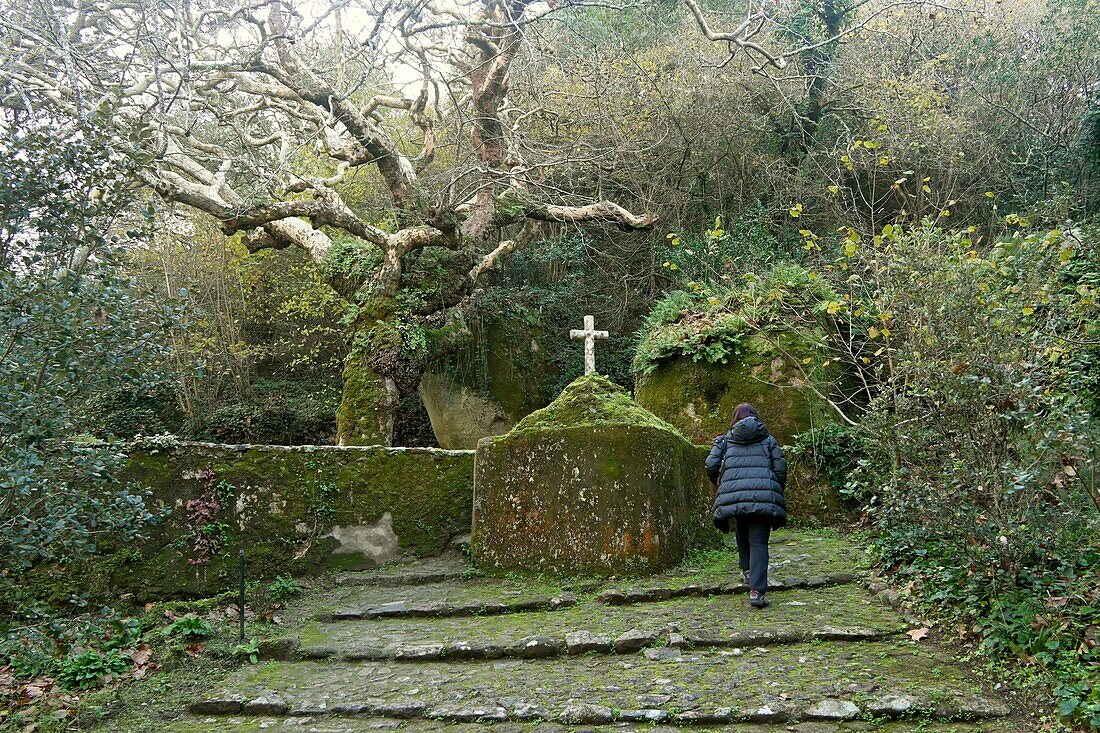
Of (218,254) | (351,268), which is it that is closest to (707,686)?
(351,268)

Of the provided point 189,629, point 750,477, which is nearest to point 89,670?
point 189,629

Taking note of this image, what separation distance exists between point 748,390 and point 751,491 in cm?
447

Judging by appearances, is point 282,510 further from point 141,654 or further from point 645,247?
point 645,247

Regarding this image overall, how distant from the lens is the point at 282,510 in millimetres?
7984

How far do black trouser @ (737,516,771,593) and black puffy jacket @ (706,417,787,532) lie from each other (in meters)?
0.08

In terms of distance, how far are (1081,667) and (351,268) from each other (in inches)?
464

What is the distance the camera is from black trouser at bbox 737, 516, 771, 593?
244 inches

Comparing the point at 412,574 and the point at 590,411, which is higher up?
the point at 590,411

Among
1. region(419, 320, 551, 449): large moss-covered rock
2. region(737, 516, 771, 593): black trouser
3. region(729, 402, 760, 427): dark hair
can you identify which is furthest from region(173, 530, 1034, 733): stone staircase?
region(419, 320, 551, 449): large moss-covered rock

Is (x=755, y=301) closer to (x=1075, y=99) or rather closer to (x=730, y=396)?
(x=730, y=396)

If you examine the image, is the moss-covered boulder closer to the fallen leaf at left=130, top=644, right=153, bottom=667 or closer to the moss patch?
the moss patch

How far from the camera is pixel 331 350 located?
1822 cm

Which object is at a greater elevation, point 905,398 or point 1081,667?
point 905,398

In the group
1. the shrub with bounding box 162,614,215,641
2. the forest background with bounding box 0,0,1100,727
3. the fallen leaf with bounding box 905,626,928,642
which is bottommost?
the shrub with bounding box 162,614,215,641
